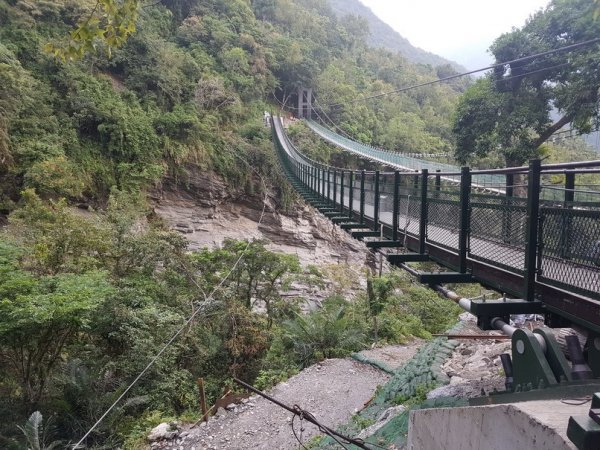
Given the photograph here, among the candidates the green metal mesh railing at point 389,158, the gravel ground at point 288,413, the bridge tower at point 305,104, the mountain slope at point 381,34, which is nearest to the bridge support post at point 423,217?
the gravel ground at point 288,413

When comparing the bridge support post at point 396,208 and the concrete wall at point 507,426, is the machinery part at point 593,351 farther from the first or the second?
the bridge support post at point 396,208

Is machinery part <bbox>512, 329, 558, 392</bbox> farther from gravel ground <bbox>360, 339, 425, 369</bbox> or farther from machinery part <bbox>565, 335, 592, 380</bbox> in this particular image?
gravel ground <bbox>360, 339, 425, 369</bbox>

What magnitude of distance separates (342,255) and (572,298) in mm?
15020

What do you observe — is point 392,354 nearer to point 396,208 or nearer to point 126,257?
point 396,208

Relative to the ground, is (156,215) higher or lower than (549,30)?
lower

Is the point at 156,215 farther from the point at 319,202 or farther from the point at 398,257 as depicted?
the point at 398,257

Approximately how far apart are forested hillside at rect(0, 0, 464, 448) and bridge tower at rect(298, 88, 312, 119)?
6521 mm

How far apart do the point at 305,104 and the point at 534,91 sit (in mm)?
16700

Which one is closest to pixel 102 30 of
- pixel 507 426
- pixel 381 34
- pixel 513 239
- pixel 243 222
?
pixel 507 426

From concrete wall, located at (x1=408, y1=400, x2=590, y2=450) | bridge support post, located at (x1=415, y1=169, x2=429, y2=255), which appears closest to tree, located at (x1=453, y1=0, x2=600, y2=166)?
bridge support post, located at (x1=415, y1=169, x2=429, y2=255)

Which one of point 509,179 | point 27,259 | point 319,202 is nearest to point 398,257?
point 509,179

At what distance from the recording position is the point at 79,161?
34.2 ft

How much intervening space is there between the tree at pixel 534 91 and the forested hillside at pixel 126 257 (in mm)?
4803

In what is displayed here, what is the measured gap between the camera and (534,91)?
32.7ft
